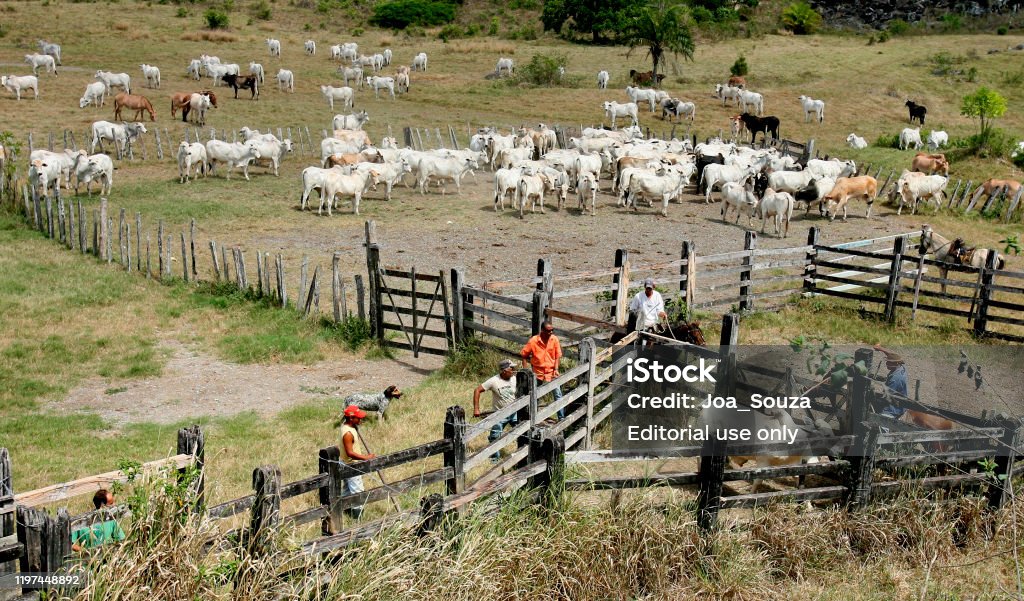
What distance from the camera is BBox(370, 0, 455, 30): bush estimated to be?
67.5 m

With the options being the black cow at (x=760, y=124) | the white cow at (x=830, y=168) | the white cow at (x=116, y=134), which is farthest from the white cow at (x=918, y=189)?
the white cow at (x=116, y=134)

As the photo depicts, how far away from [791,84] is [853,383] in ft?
153

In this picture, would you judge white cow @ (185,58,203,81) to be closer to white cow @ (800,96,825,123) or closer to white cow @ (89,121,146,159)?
white cow @ (89,121,146,159)

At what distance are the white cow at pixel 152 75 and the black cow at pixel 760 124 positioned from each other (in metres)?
26.9

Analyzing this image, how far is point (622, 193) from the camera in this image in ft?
88.6

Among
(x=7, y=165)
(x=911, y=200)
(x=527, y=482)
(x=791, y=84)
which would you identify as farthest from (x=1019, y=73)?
(x=527, y=482)

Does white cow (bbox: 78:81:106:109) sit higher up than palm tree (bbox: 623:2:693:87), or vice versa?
palm tree (bbox: 623:2:693:87)

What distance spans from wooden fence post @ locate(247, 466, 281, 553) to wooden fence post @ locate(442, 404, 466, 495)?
73.6 inches

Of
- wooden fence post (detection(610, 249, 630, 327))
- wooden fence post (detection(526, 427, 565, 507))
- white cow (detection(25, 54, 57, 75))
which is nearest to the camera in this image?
wooden fence post (detection(526, 427, 565, 507))

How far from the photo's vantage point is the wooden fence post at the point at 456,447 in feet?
24.3

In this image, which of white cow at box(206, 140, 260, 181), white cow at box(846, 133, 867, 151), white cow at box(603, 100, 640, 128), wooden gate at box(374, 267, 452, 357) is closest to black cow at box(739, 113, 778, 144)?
white cow at box(846, 133, 867, 151)

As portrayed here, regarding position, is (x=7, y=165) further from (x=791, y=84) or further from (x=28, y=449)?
(x=791, y=84)

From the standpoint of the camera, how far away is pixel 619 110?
4294cm

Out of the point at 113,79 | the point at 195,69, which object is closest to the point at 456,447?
the point at 113,79
